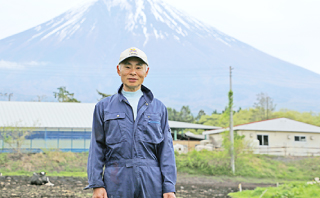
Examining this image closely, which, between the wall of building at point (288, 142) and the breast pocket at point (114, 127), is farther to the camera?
the wall of building at point (288, 142)

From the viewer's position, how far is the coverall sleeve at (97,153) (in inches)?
101

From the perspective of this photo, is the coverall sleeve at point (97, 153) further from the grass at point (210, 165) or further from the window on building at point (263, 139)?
the window on building at point (263, 139)

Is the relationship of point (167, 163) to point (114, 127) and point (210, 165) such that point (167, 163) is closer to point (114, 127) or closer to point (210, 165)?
point (114, 127)

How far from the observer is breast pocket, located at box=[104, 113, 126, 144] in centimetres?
260

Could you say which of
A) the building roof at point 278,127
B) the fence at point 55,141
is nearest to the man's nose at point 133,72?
the fence at point 55,141

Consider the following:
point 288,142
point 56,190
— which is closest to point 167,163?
point 56,190

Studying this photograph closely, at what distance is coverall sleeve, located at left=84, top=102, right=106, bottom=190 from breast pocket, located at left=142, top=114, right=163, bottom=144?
0.32 metres

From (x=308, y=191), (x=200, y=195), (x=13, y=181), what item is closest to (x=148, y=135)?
(x=308, y=191)

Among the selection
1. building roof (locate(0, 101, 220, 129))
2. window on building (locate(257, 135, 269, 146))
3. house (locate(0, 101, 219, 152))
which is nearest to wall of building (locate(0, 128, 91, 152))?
house (locate(0, 101, 219, 152))

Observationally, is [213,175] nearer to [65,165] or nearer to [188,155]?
[188,155]

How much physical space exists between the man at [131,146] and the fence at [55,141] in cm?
2116

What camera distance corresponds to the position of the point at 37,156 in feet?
68.9

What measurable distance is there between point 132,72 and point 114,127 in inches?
16.6

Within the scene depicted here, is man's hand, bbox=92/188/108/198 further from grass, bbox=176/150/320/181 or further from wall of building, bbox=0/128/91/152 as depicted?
wall of building, bbox=0/128/91/152
